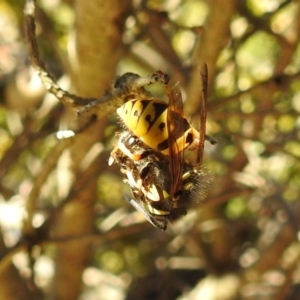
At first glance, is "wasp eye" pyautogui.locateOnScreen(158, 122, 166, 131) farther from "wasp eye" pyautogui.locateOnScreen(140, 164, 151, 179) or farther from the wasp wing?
"wasp eye" pyautogui.locateOnScreen(140, 164, 151, 179)

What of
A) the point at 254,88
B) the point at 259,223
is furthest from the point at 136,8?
the point at 259,223

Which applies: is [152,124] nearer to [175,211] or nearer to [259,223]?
[175,211]

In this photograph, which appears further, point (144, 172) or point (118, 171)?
point (118, 171)

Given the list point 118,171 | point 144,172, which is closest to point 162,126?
point 144,172

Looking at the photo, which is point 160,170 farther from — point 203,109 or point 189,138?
point 203,109

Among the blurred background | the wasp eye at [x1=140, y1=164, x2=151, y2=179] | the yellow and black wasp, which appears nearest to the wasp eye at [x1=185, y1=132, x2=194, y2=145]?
the yellow and black wasp
